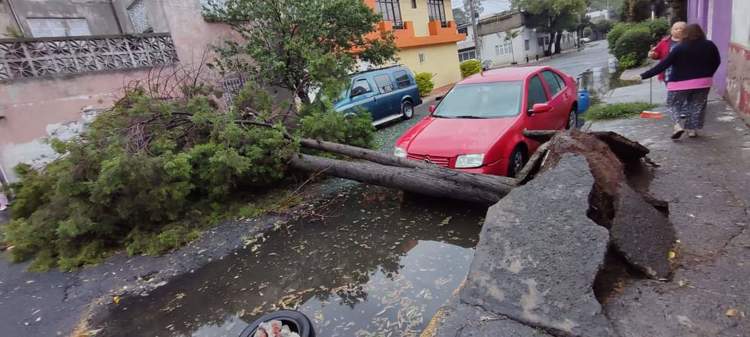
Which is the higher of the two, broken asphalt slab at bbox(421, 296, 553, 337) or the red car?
the red car

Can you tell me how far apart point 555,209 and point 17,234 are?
6740 mm

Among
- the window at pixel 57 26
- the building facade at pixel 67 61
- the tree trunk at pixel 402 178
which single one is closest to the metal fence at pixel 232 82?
the building facade at pixel 67 61

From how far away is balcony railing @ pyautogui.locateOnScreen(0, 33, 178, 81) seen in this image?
8.36 m

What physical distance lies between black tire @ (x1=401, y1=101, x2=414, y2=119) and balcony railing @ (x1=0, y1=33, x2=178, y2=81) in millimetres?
6921

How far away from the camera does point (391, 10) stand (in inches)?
751

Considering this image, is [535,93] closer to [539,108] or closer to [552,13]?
[539,108]

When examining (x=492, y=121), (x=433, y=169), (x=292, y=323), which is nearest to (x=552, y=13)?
(x=492, y=121)

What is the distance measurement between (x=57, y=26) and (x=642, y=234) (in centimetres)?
1630

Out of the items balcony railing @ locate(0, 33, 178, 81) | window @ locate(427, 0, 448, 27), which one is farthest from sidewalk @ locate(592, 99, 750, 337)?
window @ locate(427, 0, 448, 27)

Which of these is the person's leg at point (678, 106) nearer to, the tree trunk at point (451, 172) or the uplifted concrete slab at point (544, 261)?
the tree trunk at point (451, 172)

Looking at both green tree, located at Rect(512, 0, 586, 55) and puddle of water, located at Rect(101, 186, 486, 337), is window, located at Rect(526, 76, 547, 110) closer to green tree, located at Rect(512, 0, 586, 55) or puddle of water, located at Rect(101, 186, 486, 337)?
puddle of water, located at Rect(101, 186, 486, 337)

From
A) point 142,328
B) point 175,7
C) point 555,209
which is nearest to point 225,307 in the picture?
point 142,328

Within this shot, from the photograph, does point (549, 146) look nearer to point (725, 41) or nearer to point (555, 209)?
point (555, 209)

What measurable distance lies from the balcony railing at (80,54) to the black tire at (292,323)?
951 cm
